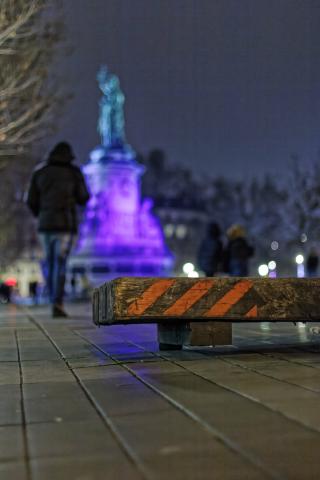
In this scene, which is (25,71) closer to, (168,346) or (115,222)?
(168,346)

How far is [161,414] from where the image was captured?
173 inches

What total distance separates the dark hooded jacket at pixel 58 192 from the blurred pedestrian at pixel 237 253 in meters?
7.99

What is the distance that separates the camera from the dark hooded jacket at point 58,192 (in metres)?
13.6

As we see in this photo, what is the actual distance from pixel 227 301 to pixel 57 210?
7.32 metres

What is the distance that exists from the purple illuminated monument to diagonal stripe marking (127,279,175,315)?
77138 mm

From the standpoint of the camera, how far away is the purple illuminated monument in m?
86.1

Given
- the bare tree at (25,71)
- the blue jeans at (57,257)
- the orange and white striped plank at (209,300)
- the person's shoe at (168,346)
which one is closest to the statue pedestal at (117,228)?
the bare tree at (25,71)

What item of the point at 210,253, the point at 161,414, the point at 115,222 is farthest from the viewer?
the point at 115,222

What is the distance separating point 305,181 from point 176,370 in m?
62.0

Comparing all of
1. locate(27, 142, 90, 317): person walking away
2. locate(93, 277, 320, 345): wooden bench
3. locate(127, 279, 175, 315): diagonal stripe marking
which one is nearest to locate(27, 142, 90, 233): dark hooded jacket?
locate(27, 142, 90, 317): person walking away

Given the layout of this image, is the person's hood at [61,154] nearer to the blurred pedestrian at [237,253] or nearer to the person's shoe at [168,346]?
the person's shoe at [168,346]

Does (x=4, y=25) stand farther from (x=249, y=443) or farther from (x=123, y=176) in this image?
(x=123, y=176)

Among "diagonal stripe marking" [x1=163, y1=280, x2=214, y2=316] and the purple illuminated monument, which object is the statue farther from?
"diagonal stripe marking" [x1=163, y1=280, x2=214, y2=316]

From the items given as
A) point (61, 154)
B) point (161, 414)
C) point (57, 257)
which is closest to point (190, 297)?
point (161, 414)
